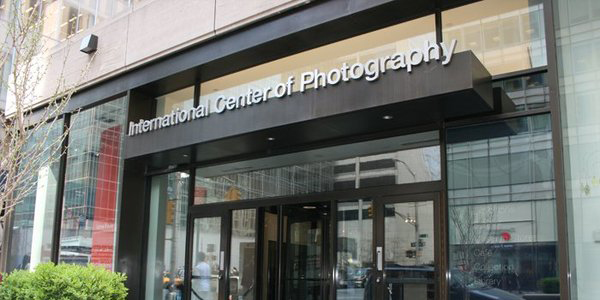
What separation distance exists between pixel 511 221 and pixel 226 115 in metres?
4.05

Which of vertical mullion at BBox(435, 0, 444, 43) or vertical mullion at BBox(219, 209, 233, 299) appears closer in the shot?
vertical mullion at BBox(435, 0, 444, 43)

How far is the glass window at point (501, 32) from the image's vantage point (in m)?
6.70

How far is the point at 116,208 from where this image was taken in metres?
10.9

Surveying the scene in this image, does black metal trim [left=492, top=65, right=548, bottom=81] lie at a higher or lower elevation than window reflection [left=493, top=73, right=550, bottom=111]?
higher

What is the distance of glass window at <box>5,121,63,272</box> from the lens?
40.7 feet

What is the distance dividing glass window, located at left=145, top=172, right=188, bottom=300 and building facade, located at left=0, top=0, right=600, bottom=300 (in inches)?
1.3

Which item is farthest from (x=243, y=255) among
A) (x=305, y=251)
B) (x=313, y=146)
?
(x=313, y=146)

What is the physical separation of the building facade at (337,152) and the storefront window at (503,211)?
0.02 m

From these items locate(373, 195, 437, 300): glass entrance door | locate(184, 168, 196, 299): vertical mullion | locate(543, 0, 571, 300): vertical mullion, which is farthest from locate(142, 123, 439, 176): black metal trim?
locate(543, 0, 571, 300): vertical mullion

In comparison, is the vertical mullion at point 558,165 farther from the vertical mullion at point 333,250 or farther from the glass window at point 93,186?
the glass window at point 93,186

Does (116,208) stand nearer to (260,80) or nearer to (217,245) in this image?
(217,245)

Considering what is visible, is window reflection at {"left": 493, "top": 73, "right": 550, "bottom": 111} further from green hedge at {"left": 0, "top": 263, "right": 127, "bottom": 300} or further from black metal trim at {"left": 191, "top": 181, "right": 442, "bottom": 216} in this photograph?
green hedge at {"left": 0, "top": 263, "right": 127, "bottom": 300}

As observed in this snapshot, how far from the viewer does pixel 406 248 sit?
7.41 meters

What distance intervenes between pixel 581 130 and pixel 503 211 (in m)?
1.30
